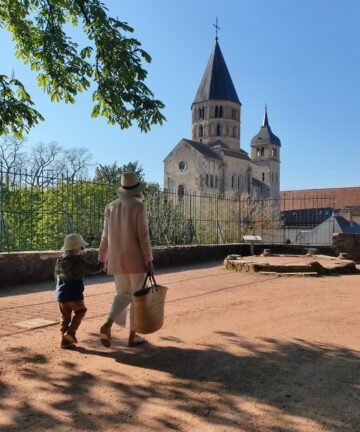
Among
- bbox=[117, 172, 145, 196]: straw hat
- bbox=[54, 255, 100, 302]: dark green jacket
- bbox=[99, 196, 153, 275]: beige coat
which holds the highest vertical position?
bbox=[117, 172, 145, 196]: straw hat

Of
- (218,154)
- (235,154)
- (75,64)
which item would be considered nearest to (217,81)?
(235,154)

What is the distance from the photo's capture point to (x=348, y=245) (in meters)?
15.5

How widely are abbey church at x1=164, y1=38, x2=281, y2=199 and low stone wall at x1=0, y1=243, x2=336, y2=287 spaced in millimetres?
47444

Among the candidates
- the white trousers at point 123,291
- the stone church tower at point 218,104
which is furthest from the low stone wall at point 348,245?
the stone church tower at point 218,104

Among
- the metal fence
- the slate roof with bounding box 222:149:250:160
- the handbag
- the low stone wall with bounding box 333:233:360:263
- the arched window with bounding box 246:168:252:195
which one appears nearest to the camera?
the handbag

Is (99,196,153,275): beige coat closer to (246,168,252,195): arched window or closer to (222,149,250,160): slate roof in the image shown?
(222,149,250,160): slate roof

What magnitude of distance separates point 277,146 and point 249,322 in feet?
292

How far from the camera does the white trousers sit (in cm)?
473

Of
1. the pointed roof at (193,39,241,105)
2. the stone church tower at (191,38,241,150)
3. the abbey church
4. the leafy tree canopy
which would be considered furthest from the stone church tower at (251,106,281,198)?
the leafy tree canopy

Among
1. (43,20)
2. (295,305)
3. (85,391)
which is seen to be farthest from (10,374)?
(43,20)

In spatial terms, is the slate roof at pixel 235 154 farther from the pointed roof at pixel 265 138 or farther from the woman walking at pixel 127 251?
the woman walking at pixel 127 251

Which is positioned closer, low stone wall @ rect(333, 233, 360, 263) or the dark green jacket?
the dark green jacket

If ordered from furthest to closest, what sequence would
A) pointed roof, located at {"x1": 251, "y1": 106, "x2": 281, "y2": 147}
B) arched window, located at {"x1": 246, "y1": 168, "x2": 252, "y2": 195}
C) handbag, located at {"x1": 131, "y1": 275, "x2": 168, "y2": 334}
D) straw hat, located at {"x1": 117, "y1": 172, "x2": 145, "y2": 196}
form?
pointed roof, located at {"x1": 251, "y1": 106, "x2": 281, "y2": 147} < arched window, located at {"x1": 246, "y1": 168, "x2": 252, "y2": 195} < straw hat, located at {"x1": 117, "y1": 172, "x2": 145, "y2": 196} < handbag, located at {"x1": 131, "y1": 275, "x2": 168, "y2": 334}

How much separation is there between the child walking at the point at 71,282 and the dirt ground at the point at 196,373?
240 millimetres
